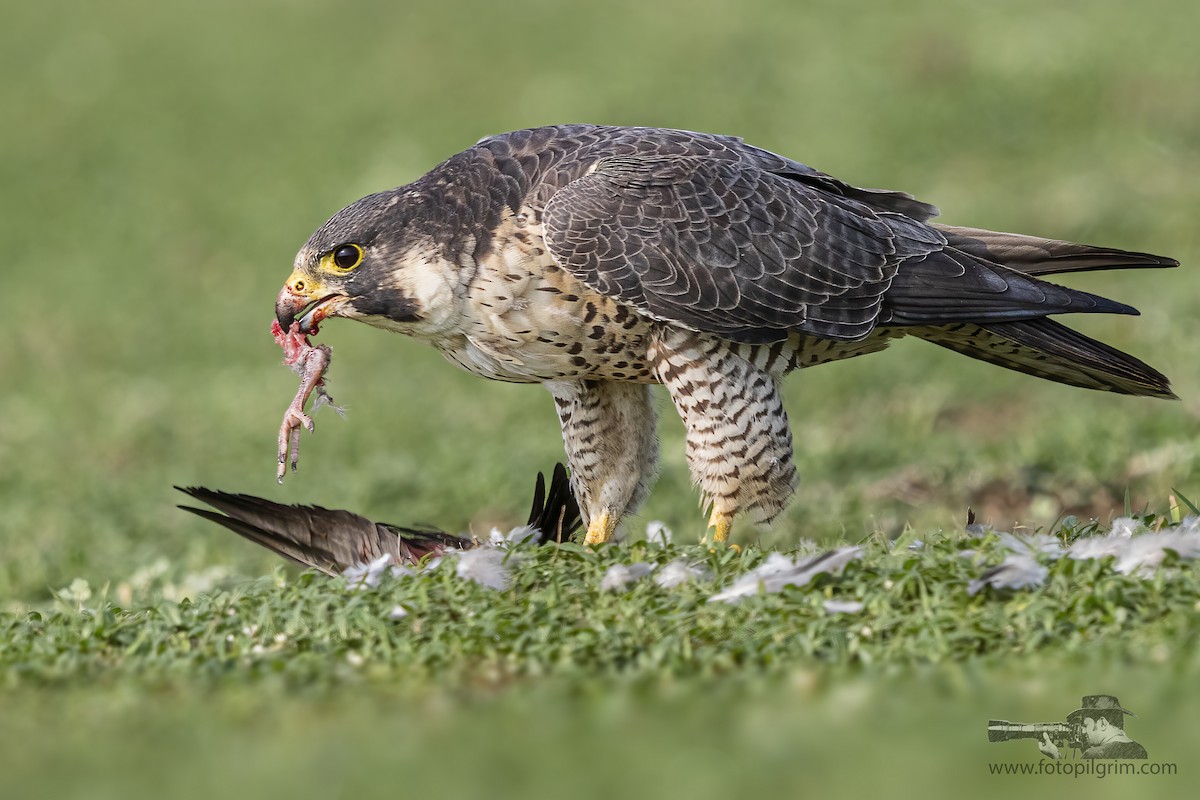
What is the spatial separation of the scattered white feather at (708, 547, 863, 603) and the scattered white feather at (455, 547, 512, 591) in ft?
2.29

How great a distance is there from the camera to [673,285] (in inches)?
214

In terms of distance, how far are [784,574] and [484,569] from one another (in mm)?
957

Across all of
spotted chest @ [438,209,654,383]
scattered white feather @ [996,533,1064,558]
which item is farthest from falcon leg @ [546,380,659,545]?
scattered white feather @ [996,533,1064,558]

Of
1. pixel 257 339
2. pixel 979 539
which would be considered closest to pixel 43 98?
pixel 257 339

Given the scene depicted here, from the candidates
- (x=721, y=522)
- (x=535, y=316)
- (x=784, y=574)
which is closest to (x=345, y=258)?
(x=535, y=316)

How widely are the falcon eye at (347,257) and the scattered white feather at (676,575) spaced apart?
1.70 meters

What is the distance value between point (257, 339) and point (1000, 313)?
975cm

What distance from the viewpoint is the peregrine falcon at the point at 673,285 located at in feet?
17.9

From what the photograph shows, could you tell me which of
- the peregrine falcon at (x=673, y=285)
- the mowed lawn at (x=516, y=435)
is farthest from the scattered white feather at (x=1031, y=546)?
the peregrine falcon at (x=673, y=285)

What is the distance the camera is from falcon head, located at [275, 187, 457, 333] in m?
5.47

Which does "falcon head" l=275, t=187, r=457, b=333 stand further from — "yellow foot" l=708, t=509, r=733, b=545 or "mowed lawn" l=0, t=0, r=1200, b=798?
"yellow foot" l=708, t=509, r=733, b=545

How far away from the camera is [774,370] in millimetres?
5867

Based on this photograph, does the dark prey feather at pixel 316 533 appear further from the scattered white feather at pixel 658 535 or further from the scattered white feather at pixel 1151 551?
the scattered white feather at pixel 1151 551

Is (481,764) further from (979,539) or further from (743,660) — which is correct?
(979,539)
